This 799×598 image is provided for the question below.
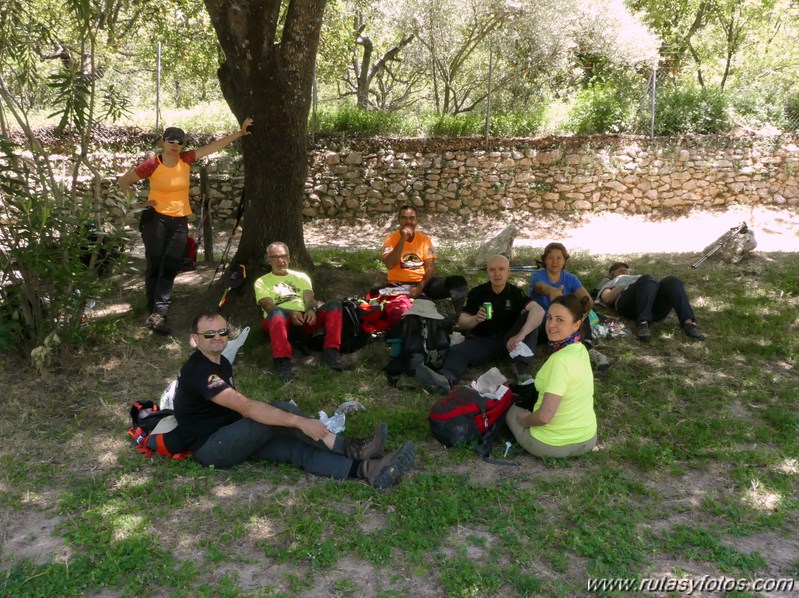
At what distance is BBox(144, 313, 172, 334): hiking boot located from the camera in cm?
547

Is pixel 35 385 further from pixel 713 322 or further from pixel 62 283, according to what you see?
pixel 713 322

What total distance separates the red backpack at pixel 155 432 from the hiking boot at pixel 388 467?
3.47 feet

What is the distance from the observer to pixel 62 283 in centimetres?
461

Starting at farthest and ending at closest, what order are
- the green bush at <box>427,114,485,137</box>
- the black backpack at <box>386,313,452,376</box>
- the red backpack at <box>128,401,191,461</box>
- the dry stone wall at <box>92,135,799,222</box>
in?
the green bush at <box>427,114,485,137</box>, the dry stone wall at <box>92,135,799,222</box>, the black backpack at <box>386,313,452,376</box>, the red backpack at <box>128,401,191,461</box>

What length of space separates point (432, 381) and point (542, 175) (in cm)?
806

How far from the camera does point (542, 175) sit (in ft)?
38.7

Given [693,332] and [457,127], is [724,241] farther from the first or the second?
[457,127]

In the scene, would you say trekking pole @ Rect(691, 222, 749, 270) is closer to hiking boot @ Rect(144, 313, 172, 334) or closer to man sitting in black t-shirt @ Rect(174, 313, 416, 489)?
man sitting in black t-shirt @ Rect(174, 313, 416, 489)

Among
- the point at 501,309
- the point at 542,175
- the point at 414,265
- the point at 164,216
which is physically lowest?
the point at 501,309

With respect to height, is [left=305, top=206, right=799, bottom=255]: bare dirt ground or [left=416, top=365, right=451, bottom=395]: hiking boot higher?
[left=305, top=206, right=799, bottom=255]: bare dirt ground

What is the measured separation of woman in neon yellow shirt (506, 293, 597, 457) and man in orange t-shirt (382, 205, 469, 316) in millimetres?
2239

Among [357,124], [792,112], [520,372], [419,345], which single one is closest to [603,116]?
[792,112]

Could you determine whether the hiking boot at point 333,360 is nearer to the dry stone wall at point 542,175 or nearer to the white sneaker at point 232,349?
the white sneaker at point 232,349

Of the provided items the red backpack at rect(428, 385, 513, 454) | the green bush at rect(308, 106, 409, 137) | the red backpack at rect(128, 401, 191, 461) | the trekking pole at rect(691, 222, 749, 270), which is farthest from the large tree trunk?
the green bush at rect(308, 106, 409, 137)
